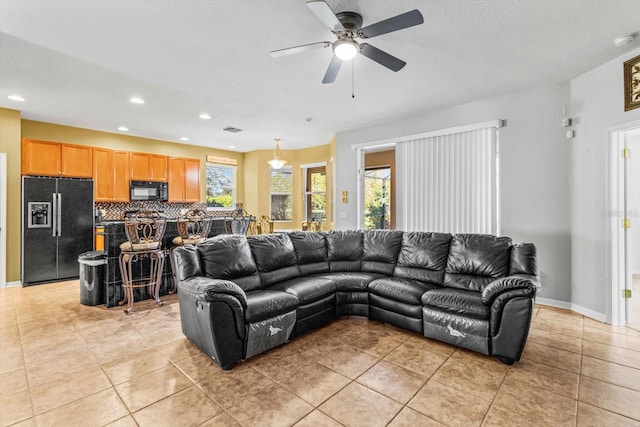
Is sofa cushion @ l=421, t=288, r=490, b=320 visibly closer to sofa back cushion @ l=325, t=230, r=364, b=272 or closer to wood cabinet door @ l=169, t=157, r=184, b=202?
sofa back cushion @ l=325, t=230, r=364, b=272

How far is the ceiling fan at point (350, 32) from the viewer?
79.8 inches

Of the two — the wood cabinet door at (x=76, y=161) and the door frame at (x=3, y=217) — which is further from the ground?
the wood cabinet door at (x=76, y=161)

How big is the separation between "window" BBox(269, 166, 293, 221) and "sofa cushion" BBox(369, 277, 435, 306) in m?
4.96

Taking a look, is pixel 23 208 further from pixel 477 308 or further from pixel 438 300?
pixel 477 308

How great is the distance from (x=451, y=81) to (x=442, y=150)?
1.26 m

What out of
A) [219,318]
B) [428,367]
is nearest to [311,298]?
[219,318]

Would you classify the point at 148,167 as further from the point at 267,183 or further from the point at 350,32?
the point at 350,32

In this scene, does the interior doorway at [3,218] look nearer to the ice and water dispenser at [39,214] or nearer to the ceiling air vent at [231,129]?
the ice and water dispenser at [39,214]

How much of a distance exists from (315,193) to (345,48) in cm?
548

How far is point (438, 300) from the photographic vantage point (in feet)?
9.38

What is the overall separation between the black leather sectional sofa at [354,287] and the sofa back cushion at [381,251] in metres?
0.01

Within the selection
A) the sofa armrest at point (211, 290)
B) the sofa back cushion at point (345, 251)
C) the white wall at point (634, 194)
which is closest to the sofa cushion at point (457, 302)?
the sofa back cushion at point (345, 251)

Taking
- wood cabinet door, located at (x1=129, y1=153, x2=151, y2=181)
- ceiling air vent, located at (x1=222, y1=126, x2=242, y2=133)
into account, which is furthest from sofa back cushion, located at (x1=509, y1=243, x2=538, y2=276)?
wood cabinet door, located at (x1=129, y1=153, x2=151, y2=181)

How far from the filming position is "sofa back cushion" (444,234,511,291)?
3100 mm
